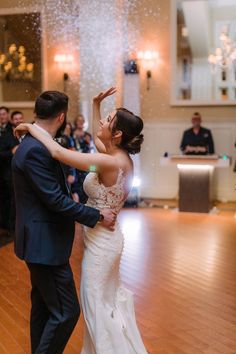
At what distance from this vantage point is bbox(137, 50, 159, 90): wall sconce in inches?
320

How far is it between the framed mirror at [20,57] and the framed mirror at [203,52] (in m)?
2.26

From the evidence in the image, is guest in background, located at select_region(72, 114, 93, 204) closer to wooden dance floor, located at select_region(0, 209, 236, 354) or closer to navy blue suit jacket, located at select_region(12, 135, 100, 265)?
wooden dance floor, located at select_region(0, 209, 236, 354)

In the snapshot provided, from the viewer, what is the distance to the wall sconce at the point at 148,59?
26.7 feet

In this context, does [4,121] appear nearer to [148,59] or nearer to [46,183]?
[148,59]

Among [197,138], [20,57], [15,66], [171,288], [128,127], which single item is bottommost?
[171,288]

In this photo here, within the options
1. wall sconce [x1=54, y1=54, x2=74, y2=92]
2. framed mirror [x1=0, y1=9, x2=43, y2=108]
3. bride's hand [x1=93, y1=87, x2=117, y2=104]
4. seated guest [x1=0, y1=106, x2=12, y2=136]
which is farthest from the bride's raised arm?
wall sconce [x1=54, y1=54, x2=74, y2=92]

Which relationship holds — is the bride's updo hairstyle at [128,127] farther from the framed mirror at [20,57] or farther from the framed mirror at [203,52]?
the framed mirror at [203,52]

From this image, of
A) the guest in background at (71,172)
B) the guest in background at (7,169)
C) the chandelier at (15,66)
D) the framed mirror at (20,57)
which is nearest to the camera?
the guest in background at (7,169)

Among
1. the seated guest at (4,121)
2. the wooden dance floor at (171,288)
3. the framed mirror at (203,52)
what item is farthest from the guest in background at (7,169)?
the framed mirror at (203,52)

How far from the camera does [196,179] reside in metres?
7.26

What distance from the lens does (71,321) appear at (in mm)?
2104

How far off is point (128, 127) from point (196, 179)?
524 cm

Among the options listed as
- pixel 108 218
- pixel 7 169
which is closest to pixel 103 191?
pixel 108 218

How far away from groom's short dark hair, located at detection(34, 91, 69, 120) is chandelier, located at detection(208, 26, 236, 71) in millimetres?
6586
